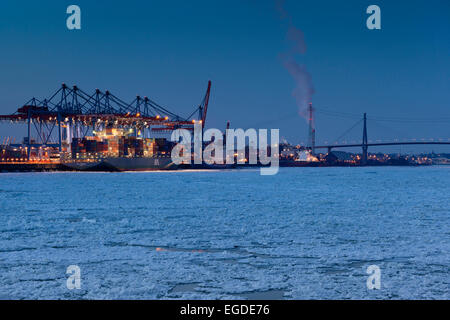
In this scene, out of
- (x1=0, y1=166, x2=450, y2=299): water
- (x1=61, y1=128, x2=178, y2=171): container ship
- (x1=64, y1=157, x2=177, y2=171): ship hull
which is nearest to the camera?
(x1=0, y1=166, x2=450, y2=299): water

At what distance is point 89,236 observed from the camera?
8953 millimetres

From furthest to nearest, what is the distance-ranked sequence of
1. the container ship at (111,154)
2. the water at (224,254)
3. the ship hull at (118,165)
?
the container ship at (111,154) → the ship hull at (118,165) → the water at (224,254)

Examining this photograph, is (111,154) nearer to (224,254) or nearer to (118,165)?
(118,165)

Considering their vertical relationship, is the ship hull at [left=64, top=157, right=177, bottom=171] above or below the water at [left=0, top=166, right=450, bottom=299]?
above

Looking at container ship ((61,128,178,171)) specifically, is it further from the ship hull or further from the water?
the water

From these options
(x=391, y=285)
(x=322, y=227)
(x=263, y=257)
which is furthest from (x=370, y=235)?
(x=391, y=285)

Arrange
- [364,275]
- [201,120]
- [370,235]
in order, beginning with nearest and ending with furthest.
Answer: [364,275] < [370,235] < [201,120]

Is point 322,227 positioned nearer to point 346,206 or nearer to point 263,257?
point 263,257

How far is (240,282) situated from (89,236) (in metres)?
4.55

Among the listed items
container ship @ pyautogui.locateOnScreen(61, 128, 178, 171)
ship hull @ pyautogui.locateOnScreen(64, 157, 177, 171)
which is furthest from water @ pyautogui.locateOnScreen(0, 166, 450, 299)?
container ship @ pyautogui.locateOnScreen(61, 128, 178, 171)

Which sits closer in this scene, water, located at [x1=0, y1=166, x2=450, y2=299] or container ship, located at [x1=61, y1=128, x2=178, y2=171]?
water, located at [x1=0, y1=166, x2=450, y2=299]

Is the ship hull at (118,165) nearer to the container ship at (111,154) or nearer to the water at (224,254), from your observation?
the container ship at (111,154)

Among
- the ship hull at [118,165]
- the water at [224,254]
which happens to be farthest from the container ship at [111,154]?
the water at [224,254]

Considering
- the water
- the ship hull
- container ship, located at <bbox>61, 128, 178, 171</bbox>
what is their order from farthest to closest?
container ship, located at <bbox>61, 128, 178, 171</bbox> < the ship hull < the water
